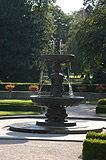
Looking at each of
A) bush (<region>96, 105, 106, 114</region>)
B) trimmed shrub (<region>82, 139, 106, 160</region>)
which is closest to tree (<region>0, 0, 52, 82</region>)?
bush (<region>96, 105, 106, 114</region>)

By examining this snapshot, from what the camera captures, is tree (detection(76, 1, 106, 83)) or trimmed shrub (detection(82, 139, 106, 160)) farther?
tree (detection(76, 1, 106, 83))

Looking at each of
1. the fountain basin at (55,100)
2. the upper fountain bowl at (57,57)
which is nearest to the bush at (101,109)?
the upper fountain bowl at (57,57)

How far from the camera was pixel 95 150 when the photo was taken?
27.3 ft

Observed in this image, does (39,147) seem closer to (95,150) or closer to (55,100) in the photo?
(95,150)

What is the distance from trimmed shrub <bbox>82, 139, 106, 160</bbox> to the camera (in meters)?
8.27

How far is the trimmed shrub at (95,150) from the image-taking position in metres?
8.27

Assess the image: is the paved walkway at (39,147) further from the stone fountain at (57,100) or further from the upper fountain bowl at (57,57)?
the upper fountain bowl at (57,57)

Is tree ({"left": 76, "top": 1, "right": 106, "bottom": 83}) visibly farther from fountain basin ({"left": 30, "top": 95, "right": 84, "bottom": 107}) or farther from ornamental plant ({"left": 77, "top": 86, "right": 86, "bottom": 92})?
fountain basin ({"left": 30, "top": 95, "right": 84, "bottom": 107})

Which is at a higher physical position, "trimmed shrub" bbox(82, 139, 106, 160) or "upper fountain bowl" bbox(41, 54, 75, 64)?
"upper fountain bowl" bbox(41, 54, 75, 64)

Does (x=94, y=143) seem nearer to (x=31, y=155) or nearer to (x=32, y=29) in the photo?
(x=31, y=155)

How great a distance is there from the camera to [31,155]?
936 cm

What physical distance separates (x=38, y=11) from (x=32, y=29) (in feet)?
11.9

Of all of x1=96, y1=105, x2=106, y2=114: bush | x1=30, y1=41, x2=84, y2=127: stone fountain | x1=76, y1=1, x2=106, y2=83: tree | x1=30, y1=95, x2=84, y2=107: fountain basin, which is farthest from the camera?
x1=76, y1=1, x2=106, y2=83: tree

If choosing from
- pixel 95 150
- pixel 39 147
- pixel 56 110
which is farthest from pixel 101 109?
pixel 95 150
